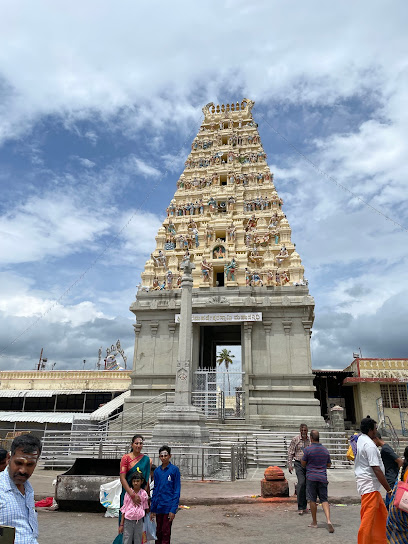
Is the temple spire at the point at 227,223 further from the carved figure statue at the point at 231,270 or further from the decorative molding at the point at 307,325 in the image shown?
the decorative molding at the point at 307,325

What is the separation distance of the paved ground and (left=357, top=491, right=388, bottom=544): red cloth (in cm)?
168

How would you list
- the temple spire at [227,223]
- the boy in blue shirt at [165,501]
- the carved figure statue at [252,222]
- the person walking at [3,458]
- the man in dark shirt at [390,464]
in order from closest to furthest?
the person walking at [3,458], the man in dark shirt at [390,464], the boy in blue shirt at [165,501], the temple spire at [227,223], the carved figure statue at [252,222]

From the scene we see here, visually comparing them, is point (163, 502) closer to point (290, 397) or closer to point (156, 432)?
point (156, 432)

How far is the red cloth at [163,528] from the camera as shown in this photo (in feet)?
17.2

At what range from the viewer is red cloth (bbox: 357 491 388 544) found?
4773 mm

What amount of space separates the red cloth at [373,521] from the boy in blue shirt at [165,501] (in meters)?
2.33

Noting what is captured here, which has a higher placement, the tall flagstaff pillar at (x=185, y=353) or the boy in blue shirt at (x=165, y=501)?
the tall flagstaff pillar at (x=185, y=353)

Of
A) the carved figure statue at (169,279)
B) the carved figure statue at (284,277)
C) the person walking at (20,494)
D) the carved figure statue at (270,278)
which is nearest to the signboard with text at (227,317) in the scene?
the carved figure statue at (270,278)

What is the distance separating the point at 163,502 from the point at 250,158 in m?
26.5

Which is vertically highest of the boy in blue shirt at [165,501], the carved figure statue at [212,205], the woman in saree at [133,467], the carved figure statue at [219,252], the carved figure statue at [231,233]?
the carved figure statue at [212,205]

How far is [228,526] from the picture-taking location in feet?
23.5

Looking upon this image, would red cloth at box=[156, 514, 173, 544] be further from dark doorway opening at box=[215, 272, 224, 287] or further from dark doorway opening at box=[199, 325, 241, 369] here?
dark doorway opening at box=[199, 325, 241, 369]

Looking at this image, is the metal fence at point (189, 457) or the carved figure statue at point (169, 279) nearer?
the metal fence at point (189, 457)

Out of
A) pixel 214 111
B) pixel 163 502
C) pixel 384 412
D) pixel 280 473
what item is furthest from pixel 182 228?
pixel 163 502
